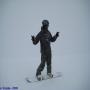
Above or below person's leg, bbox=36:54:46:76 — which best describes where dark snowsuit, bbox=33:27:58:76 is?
above

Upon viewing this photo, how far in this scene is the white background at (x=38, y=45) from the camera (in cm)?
147

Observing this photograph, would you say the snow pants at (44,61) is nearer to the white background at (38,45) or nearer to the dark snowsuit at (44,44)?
the dark snowsuit at (44,44)

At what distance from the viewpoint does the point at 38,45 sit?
151 centimetres

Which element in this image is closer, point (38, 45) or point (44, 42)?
point (44, 42)

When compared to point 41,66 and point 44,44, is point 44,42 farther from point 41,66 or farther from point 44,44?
point 41,66

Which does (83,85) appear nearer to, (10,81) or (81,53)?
(81,53)

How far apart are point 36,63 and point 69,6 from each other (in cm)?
49

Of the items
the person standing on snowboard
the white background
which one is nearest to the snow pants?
the person standing on snowboard

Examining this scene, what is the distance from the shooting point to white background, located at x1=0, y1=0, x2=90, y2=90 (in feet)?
4.81

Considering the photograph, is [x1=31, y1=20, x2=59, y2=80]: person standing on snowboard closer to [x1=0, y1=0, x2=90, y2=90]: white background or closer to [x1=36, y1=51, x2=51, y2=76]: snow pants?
[x1=36, y1=51, x2=51, y2=76]: snow pants

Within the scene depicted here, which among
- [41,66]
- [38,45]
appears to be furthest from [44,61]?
[38,45]

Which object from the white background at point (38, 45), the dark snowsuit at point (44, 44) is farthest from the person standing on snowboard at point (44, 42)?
the white background at point (38, 45)

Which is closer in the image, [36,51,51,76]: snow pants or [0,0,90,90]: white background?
[36,51,51,76]: snow pants

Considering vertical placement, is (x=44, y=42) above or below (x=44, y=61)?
above
